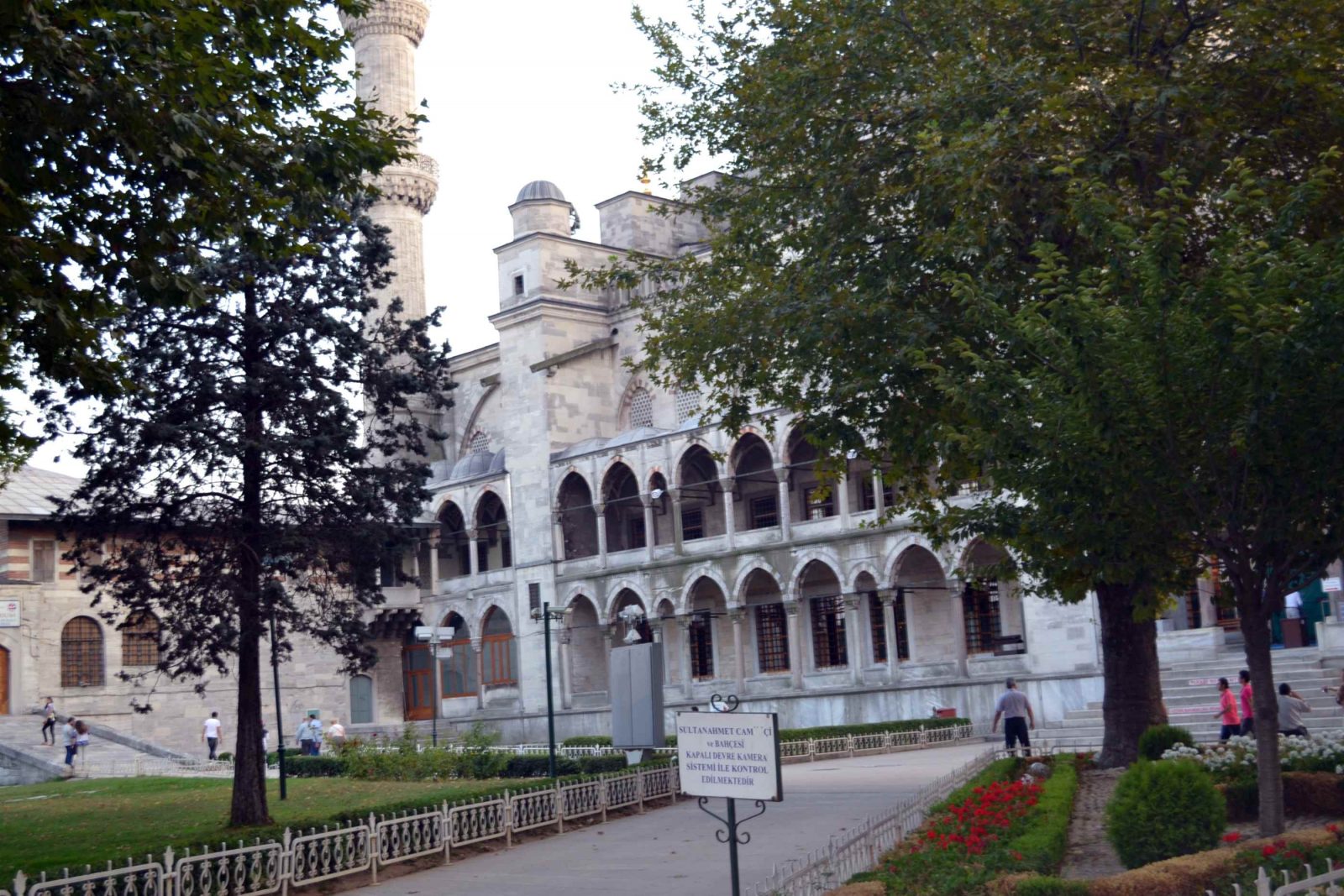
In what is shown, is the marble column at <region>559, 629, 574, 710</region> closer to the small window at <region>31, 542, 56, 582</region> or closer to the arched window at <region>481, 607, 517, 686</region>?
the arched window at <region>481, 607, 517, 686</region>

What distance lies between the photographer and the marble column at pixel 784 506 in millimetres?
38531

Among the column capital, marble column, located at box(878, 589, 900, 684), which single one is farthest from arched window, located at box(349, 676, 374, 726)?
the column capital

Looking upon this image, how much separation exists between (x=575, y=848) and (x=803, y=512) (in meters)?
26.2

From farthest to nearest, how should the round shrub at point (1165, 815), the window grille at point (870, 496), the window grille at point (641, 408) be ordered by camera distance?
the window grille at point (641, 408), the window grille at point (870, 496), the round shrub at point (1165, 815)

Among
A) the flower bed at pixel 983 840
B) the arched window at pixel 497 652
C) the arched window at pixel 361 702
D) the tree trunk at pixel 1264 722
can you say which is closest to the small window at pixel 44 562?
the arched window at pixel 361 702

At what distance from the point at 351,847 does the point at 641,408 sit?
33748 millimetres

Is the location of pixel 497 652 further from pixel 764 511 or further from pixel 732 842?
pixel 732 842

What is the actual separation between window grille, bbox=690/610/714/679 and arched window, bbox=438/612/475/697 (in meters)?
8.63

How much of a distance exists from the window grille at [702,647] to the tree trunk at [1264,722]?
32130 mm

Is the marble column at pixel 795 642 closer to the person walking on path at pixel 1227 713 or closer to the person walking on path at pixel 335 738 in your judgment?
the person walking on path at pixel 335 738

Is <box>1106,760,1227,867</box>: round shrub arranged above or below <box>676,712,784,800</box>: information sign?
below

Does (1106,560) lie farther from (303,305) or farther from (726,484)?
(726,484)

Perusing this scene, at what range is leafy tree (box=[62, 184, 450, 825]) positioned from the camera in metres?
16.8

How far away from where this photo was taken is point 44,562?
42125 millimetres
